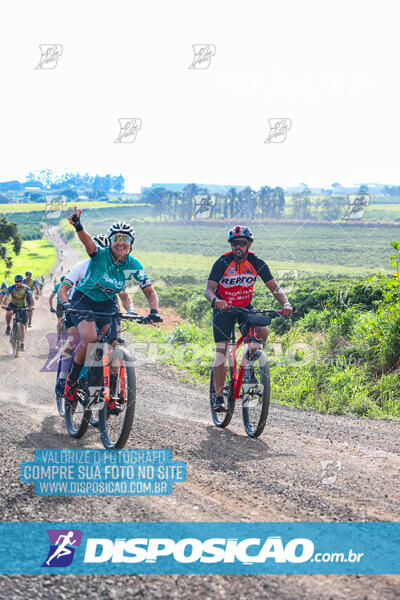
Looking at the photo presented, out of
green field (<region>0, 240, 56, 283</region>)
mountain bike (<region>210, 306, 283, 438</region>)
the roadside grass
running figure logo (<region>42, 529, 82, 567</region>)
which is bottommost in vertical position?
green field (<region>0, 240, 56, 283</region>)

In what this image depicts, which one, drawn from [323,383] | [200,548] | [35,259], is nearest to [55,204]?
[35,259]

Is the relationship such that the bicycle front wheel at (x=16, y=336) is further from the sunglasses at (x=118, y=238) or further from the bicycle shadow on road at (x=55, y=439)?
the sunglasses at (x=118, y=238)

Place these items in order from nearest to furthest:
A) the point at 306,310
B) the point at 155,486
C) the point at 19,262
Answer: the point at 155,486, the point at 306,310, the point at 19,262

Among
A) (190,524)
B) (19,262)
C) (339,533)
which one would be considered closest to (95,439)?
(190,524)

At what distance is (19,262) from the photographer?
90.1m

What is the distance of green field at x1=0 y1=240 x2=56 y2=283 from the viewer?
78375mm

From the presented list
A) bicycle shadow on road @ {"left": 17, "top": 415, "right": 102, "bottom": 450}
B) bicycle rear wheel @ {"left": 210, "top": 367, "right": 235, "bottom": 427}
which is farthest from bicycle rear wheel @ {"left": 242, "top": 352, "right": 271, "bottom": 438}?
bicycle shadow on road @ {"left": 17, "top": 415, "right": 102, "bottom": 450}

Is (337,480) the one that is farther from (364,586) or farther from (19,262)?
(19,262)

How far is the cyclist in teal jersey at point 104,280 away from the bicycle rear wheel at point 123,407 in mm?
156

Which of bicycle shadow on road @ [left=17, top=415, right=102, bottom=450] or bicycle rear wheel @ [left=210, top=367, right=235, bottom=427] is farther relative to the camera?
bicycle rear wheel @ [left=210, top=367, right=235, bottom=427]

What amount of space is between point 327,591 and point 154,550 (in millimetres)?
1119

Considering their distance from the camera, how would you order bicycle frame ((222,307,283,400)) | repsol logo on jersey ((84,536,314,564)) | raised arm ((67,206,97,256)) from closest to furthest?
repsol logo on jersey ((84,536,314,564)), raised arm ((67,206,97,256)), bicycle frame ((222,307,283,400))

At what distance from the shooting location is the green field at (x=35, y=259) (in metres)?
78.4

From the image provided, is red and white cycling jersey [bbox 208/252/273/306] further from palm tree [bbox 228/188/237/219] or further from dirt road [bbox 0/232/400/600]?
palm tree [bbox 228/188/237/219]
